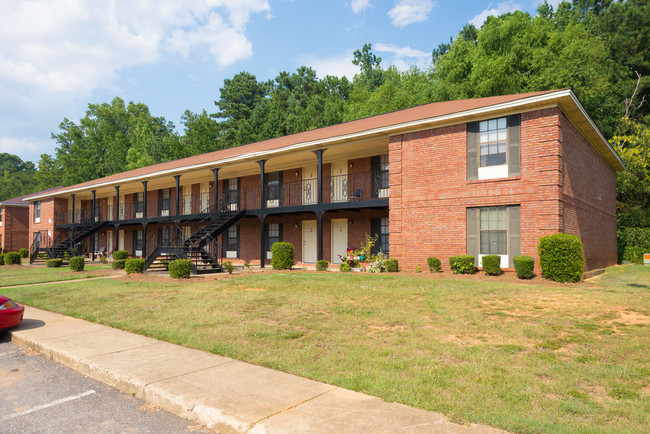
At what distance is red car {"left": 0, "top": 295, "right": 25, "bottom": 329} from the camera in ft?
25.3

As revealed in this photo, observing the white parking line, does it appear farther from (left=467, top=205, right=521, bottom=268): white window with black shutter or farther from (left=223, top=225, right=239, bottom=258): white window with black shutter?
(left=223, top=225, right=239, bottom=258): white window with black shutter

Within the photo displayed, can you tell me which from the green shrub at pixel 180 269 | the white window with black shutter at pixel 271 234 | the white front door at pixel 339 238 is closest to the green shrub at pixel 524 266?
the white front door at pixel 339 238

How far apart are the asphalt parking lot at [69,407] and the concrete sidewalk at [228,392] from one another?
0.14 m

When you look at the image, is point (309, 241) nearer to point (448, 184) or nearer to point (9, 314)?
point (448, 184)

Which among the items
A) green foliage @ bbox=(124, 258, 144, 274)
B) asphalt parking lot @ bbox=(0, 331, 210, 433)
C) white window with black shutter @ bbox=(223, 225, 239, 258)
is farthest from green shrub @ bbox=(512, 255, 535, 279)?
white window with black shutter @ bbox=(223, 225, 239, 258)

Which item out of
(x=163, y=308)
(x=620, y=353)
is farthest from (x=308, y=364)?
(x=163, y=308)

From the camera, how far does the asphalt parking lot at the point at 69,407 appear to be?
388 centimetres

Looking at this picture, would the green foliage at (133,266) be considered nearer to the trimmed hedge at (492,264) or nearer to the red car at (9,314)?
the red car at (9,314)

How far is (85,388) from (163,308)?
4.37 m

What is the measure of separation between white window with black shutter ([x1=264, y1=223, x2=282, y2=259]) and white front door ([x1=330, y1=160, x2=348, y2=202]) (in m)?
4.43

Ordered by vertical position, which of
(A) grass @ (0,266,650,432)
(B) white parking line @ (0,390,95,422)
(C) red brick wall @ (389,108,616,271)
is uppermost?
(C) red brick wall @ (389,108,616,271)

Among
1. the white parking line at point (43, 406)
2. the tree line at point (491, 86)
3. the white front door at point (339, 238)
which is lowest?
the white parking line at point (43, 406)

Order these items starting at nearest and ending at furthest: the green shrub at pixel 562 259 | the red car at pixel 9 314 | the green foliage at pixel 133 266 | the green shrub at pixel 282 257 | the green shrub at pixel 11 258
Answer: the red car at pixel 9 314
the green shrub at pixel 562 259
the green foliage at pixel 133 266
the green shrub at pixel 282 257
the green shrub at pixel 11 258

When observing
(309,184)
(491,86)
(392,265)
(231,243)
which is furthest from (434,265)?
(491,86)
